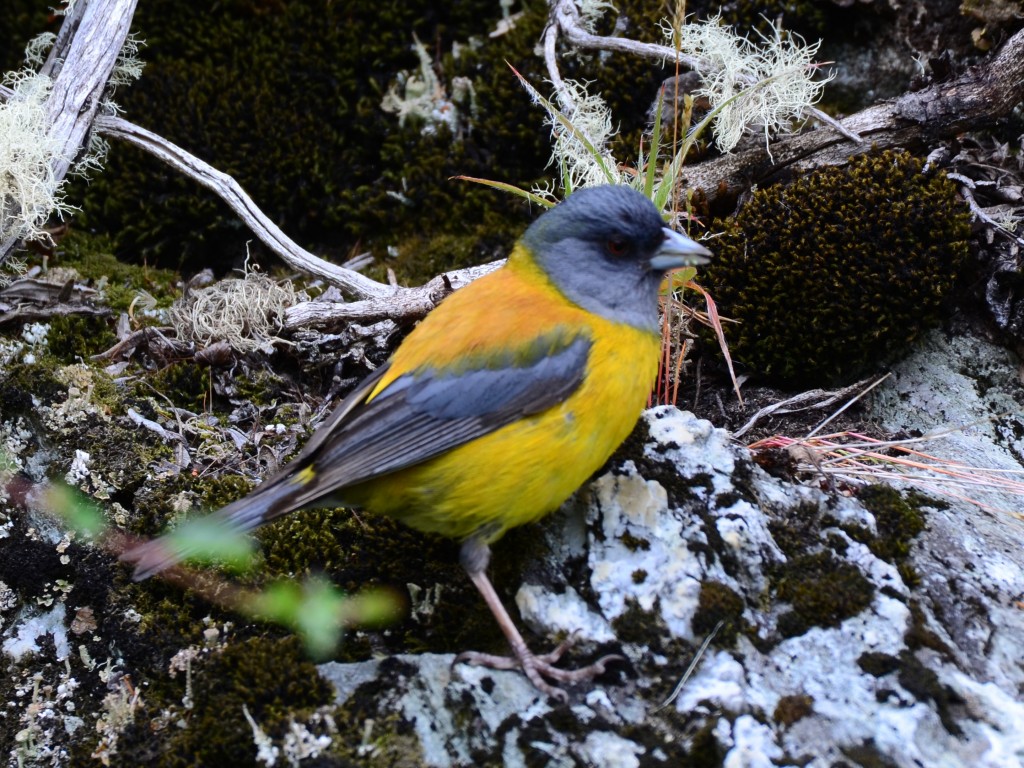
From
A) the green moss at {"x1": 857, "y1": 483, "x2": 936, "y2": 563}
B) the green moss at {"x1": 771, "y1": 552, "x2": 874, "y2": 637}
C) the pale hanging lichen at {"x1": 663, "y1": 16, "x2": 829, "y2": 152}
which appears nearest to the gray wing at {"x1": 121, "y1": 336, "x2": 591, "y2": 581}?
the green moss at {"x1": 771, "y1": 552, "x2": 874, "y2": 637}

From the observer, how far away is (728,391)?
5.00 meters

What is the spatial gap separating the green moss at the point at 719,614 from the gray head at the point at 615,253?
1.07 metres

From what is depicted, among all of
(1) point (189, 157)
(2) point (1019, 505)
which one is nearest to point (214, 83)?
(1) point (189, 157)

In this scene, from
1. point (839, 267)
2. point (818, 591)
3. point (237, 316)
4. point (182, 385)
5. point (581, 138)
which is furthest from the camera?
point (237, 316)

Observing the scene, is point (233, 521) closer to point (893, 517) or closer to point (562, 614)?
point (562, 614)

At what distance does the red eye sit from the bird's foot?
1.51m

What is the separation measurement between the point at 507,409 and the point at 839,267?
7.01 feet

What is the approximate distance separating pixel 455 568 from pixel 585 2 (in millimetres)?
→ 3792

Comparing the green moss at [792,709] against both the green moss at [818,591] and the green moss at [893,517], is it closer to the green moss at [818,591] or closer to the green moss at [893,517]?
the green moss at [818,591]

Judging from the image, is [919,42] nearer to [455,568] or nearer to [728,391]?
[728,391]

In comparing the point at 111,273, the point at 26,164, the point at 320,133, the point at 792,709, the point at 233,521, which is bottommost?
the point at 792,709

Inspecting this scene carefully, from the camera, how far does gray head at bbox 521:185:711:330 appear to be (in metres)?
3.91

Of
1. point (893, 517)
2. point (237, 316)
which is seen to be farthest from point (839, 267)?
point (237, 316)

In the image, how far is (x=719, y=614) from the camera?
3441 mm
